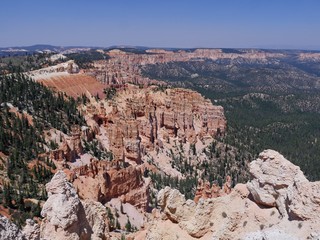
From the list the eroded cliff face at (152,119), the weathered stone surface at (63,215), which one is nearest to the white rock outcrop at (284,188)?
the weathered stone surface at (63,215)

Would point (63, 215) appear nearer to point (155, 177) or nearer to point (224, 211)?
point (224, 211)

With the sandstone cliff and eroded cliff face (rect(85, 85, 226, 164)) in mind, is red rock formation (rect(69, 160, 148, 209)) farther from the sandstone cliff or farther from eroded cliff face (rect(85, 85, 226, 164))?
the sandstone cliff

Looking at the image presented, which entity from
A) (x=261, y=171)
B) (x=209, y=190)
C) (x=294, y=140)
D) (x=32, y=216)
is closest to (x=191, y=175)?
(x=209, y=190)

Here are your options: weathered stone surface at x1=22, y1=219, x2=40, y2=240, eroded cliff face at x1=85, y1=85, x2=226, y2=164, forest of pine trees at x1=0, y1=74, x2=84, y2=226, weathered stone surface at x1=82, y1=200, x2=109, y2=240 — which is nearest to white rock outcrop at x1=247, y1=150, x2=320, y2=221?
weathered stone surface at x1=82, y1=200, x2=109, y2=240

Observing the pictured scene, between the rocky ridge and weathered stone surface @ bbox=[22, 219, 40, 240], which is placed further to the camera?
weathered stone surface @ bbox=[22, 219, 40, 240]

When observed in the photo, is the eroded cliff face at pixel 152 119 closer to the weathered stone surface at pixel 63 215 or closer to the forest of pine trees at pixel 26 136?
the forest of pine trees at pixel 26 136

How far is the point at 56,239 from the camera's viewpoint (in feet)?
42.8

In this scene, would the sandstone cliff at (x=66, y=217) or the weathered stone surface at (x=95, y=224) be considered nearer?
the sandstone cliff at (x=66, y=217)

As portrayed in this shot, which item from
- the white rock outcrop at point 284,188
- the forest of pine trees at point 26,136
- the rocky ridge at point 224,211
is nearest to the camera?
the white rock outcrop at point 284,188

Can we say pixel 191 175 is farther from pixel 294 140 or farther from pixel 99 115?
pixel 294 140

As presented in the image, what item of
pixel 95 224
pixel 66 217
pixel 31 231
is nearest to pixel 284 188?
pixel 95 224

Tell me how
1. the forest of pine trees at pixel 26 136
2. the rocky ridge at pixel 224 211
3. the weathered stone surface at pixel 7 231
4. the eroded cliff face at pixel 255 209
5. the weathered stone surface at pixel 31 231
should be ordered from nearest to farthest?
the weathered stone surface at pixel 7 231, the eroded cliff face at pixel 255 209, the rocky ridge at pixel 224 211, the weathered stone surface at pixel 31 231, the forest of pine trees at pixel 26 136

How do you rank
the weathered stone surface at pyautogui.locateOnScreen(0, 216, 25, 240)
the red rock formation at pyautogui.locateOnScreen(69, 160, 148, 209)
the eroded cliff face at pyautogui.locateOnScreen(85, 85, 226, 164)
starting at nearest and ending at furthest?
the weathered stone surface at pyautogui.locateOnScreen(0, 216, 25, 240), the red rock formation at pyautogui.locateOnScreen(69, 160, 148, 209), the eroded cliff face at pyautogui.locateOnScreen(85, 85, 226, 164)

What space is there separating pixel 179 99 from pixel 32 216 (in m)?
50.4
